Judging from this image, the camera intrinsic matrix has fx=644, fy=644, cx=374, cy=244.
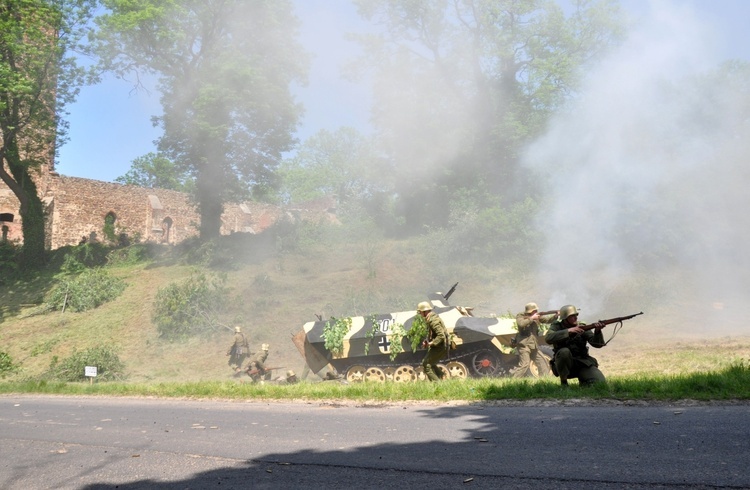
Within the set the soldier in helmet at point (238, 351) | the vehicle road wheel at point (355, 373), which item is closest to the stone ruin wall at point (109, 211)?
the soldier in helmet at point (238, 351)

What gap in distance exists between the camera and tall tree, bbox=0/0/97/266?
91.1 feet

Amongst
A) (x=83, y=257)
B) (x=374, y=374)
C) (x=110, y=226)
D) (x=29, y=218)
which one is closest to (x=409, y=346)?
(x=374, y=374)

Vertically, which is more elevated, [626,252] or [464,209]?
[464,209]

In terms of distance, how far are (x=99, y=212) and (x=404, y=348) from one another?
29.0 meters

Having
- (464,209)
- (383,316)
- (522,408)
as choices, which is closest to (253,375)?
(383,316)

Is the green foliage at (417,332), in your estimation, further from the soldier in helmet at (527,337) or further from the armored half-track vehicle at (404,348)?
the soldier in helmet at (527,337)

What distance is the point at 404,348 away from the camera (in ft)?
48.0

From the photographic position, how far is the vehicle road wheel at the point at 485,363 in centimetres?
1402

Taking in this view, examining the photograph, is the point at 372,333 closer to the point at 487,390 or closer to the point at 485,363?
the point at 485,363

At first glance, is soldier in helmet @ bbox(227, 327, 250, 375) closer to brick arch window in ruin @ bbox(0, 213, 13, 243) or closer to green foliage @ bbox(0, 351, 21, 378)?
green foliage @ bbox(0, 351, 21, 378)

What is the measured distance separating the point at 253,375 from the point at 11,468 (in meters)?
10.4

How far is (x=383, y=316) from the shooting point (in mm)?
15016

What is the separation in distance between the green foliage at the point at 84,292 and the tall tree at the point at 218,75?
6.18 meters

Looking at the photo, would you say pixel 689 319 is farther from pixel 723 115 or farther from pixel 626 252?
pixel 723 115
